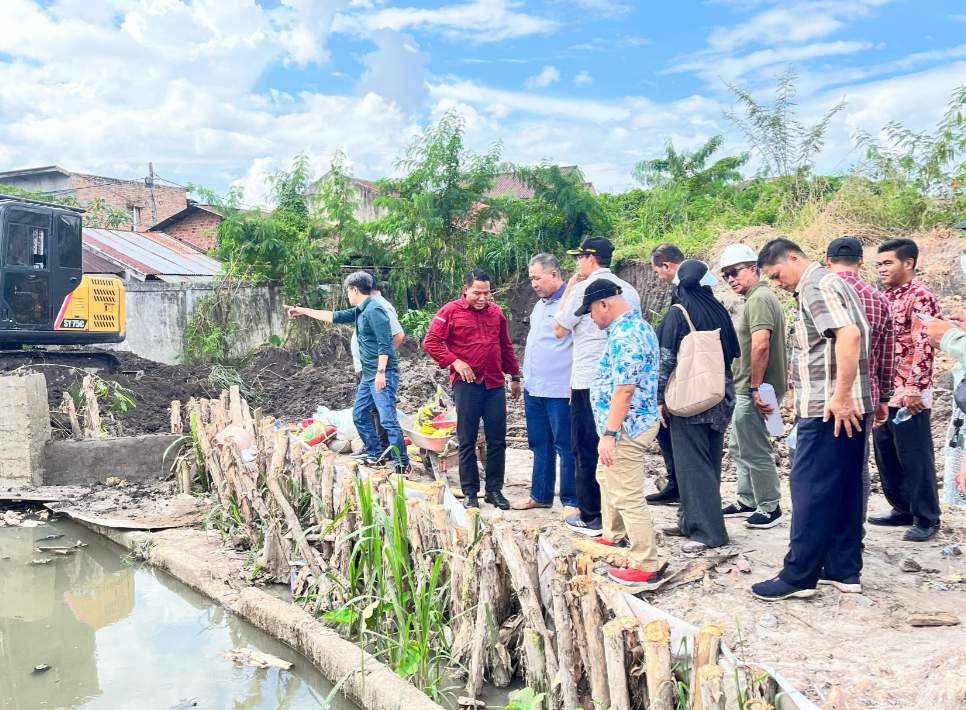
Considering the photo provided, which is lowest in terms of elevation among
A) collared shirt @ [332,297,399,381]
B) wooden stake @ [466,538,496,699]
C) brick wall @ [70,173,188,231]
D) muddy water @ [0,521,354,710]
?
muddy water @ [0,521,354,710]

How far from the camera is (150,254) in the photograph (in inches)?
763

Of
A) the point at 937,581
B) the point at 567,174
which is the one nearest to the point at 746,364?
the point at 937,581

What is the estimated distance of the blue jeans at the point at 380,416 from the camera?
6434mm

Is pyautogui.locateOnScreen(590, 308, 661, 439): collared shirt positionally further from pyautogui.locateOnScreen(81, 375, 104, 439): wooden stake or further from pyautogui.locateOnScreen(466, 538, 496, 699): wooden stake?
pyautogui.locateOnScreen(81, 375, 104, 439): wooden stake

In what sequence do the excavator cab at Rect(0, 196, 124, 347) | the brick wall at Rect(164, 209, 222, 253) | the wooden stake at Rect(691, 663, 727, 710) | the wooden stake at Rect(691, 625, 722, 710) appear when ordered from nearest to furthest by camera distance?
the wooden stake at Rect(691, 663, 727, 710), the wooden stake at Rect(691, 625, 722, 710), the excavator cab at Rect(0, 196, 124, 347), the brick wall at Rect(164, 209, 222, 253)

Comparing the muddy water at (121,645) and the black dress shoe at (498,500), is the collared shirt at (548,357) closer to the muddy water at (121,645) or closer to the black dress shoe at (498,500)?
the black dress shoe at (498,500)

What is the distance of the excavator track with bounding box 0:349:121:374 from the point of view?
10875 mm

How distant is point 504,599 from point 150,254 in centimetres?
1810

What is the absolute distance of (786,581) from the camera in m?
3.71

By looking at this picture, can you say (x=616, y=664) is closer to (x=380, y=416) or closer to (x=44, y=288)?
(x=380, y=416)

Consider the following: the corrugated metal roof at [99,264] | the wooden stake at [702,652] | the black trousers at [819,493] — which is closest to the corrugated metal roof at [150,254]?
the corrugated metal roof at [99,264]

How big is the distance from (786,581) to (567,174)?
475 inches

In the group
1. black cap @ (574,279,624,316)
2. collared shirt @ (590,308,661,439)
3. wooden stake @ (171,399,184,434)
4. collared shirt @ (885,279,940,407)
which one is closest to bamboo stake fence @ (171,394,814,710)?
collared shirt @ (590,308,661,439)

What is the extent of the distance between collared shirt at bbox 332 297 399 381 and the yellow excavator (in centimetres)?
661
